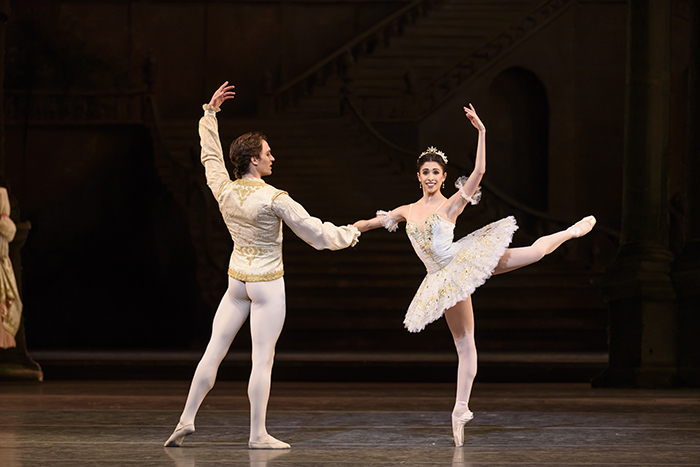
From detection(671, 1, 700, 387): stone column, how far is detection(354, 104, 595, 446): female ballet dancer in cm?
328

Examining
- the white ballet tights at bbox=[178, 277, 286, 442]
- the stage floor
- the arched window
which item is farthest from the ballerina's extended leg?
the arched window

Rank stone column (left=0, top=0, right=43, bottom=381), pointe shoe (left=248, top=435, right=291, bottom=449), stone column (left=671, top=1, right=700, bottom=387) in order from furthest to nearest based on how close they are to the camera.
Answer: stone column (left=0, top=0, right=43, bottom=381) → stone column (left=671, top=1, right=700, bottom=387) → pointe shoe (left=248, top=435, right=291, bottom=449)

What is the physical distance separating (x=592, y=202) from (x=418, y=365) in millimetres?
10650

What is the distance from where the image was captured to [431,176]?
16.6 feet

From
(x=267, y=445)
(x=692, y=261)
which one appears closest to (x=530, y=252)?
(x=267, y=445)

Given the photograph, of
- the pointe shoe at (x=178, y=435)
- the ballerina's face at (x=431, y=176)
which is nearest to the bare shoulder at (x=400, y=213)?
the ballerina's face at (x=431, y=176)

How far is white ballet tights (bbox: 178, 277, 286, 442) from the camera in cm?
455

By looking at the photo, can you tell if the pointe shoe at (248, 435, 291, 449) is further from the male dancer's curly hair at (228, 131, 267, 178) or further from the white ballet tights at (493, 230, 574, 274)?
the white ballet tights at (493, 230, 574, 274)

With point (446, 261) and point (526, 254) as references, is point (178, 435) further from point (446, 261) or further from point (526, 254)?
point (526, 254)

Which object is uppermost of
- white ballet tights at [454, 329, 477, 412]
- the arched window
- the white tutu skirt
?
the arched window

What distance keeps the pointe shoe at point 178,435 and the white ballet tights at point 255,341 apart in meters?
0.02

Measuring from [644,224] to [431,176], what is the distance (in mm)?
4022

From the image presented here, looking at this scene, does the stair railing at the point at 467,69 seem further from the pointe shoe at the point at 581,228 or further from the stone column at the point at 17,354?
the pointe shoe at the point at 581,228

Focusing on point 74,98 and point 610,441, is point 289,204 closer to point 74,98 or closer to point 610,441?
point 610,441
